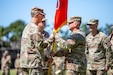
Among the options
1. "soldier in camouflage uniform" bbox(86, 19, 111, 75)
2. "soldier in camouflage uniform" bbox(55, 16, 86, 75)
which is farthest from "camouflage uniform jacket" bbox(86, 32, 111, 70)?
"soldier in camouflage uniform" bbox(55, 16, 86, 75)

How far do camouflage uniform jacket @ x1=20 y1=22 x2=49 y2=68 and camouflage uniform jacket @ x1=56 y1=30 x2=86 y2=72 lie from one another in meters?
0.49

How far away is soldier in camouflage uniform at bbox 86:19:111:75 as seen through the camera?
12.1 meters

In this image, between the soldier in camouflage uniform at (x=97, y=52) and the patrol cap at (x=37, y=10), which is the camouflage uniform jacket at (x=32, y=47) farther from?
the soldier in camouflage uniform at (x=97, y=52)

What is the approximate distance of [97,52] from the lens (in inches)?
481

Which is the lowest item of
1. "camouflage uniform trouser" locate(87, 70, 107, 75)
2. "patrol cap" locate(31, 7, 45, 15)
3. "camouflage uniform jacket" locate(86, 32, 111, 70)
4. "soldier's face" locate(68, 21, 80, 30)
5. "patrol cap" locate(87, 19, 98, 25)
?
"camouflage uniform trouser" locate(87, 70, 107, 75)

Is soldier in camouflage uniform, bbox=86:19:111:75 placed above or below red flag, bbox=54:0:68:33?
below

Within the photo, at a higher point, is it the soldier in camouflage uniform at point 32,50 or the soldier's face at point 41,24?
the soldier's face at point 41,24

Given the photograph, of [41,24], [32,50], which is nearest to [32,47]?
[32,50]

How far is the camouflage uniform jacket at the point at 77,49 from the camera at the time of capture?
947 cm

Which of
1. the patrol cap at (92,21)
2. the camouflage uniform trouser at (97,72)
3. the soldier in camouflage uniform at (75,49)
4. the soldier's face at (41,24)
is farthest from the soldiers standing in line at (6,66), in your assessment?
the soldier's face at (41,24)

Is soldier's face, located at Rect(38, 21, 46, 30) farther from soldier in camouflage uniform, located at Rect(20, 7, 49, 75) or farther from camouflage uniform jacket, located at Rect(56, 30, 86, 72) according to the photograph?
camouflage uniform jacket, located at Rect(56, 30, 86, 72)

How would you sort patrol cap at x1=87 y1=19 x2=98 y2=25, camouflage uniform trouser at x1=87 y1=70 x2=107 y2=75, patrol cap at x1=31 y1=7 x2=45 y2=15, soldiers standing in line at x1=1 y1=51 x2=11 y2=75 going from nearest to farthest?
patrol cap at x1=31 y1=7 x2=45 y2=15 < camouflage uniform trouser at x1=87 y1=70 x2=107 y2=75 < patrol cap at x1=87 y1=19 x2=98 y2=25 < soldiers standing in line at x1=1 y1=51 x2=11 y2=75

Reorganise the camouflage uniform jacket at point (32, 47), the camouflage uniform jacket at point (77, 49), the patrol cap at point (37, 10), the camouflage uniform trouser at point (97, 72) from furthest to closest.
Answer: the camouflage uniform trouser at point (97, 72)
the patrol cap at point (37, 10)
the camouflage uniform jacket at point (77, 49)
the camouflage uniform jacket at point (32, 47)

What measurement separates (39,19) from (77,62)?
129cm
